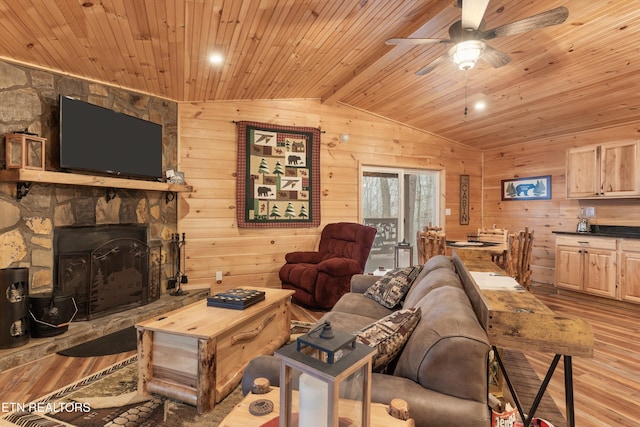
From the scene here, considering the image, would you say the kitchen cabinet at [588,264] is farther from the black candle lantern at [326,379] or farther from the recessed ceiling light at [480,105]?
the black candle lantern at [326,379]

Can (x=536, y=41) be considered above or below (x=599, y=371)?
above

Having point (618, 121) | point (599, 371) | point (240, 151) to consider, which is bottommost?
point (599, 371)

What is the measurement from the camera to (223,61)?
340cm

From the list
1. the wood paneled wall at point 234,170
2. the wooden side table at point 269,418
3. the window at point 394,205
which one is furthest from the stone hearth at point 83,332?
the window at point 394,205

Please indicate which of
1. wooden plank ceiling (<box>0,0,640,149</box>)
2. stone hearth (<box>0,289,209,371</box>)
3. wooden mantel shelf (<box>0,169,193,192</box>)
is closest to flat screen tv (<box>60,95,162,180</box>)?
wooden mantel shelf (<box>0,169,193,192</box>)

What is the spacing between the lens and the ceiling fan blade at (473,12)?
214 cm

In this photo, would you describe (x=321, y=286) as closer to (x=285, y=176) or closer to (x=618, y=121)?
(x=285, y=176)

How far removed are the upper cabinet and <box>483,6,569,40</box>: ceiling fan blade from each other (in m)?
3.40

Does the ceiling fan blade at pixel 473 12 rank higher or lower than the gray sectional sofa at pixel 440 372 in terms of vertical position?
higher

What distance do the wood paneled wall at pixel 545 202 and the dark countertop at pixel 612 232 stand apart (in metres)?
0.08

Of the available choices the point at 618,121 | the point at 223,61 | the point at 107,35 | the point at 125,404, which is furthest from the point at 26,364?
the point at 618,121

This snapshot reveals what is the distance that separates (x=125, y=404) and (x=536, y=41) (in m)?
4.41

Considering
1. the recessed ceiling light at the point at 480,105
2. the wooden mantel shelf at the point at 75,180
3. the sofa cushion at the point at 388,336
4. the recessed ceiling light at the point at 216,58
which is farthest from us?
the recessed ceiling light at the point at 480,105

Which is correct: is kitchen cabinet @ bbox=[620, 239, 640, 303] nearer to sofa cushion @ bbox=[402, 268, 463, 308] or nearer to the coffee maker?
the coffee maker
